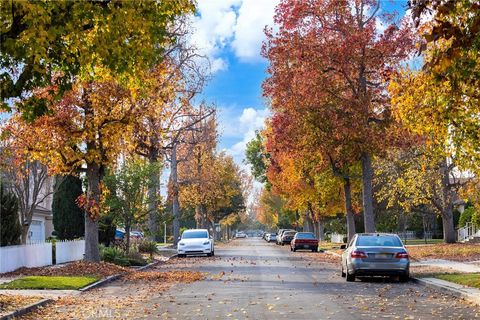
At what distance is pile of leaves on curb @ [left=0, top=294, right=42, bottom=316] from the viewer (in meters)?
14.1

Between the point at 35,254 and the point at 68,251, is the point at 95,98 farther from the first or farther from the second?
the point at 68,251

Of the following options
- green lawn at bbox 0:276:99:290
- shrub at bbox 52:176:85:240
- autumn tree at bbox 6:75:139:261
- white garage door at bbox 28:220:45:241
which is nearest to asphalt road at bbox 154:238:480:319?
green lawn at bbox 0:276:99:290

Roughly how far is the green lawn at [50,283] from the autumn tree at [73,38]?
275 inches

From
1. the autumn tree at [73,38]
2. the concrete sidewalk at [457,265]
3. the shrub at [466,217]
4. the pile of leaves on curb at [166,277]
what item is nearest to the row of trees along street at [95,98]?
the autumn tree at [73,38]

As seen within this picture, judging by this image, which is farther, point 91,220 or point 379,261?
point 91,220

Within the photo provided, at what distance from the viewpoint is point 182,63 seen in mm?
39656

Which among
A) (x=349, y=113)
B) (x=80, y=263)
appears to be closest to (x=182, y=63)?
(x=349, y=113)

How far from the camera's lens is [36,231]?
179ft

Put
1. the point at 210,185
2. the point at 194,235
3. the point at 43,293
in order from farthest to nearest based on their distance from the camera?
the point at 210,185, the point at 194,235, the point at 43,293

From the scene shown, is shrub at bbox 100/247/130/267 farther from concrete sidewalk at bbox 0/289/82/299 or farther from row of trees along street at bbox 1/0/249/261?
concrete sidewalk at bbox 0/289/82/299

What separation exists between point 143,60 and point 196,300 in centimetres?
562

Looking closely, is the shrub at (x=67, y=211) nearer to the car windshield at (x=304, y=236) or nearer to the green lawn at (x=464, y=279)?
the car windshield at (x=304, y=236)

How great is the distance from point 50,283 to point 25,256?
6688 mm

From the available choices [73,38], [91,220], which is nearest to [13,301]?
[73,38]
